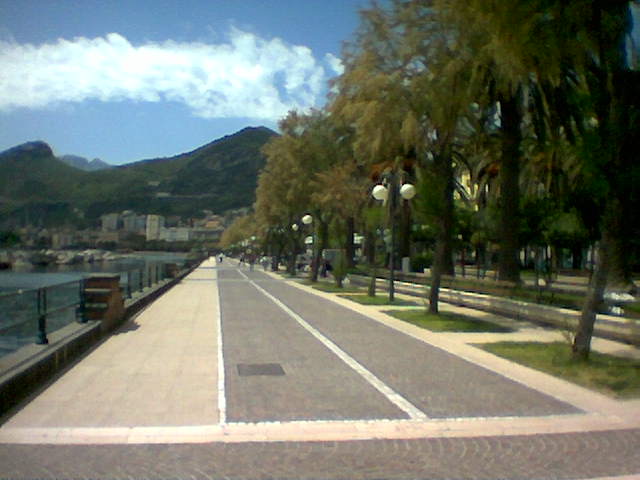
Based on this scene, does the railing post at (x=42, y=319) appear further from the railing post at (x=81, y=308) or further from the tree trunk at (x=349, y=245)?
the tree trunk at (x=349, y=245)

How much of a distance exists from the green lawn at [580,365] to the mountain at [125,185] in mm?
21336

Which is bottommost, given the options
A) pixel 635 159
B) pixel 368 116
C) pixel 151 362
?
pixel 151 362

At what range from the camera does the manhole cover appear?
1162 cm

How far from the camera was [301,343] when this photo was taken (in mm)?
15492

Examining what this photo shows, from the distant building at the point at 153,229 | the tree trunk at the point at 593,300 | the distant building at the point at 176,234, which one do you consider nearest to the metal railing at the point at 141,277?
the tree trunk at the point at 593,300

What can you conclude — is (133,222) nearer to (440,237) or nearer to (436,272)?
(436,272)

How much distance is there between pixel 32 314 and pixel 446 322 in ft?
37.1

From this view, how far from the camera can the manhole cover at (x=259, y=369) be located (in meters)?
11.6

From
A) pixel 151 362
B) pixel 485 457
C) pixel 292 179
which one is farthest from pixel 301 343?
pixel 292 179

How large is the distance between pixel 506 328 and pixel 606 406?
947cm

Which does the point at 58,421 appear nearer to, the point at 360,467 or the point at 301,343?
the point at 360,467

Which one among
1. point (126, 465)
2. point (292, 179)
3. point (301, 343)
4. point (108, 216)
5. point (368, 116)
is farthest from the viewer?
point (108, 216)

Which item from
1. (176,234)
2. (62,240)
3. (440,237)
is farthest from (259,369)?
(176,234)

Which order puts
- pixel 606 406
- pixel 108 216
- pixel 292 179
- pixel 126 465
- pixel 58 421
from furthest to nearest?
pixel 108 216 < pixel 292 179 < pixel 606 406 < pixel 58 421 < pixel 126 465
